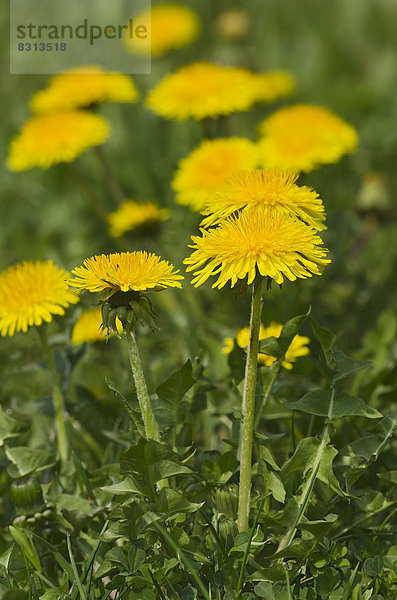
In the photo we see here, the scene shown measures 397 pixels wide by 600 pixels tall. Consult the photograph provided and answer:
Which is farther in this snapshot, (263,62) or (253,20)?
(253,20)

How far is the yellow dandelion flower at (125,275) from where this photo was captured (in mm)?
1314

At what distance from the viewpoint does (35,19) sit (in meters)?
5.32

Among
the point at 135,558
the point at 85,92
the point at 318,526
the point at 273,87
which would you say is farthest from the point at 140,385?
the point at 273,87

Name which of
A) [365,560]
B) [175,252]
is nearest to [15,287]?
[365,560]

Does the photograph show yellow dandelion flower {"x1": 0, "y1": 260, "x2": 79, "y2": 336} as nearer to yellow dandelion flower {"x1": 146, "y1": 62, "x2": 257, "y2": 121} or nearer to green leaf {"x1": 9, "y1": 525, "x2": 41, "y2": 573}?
green leaf {"x1": 9, "y1": 525, "x2": 41, "y2": 573}

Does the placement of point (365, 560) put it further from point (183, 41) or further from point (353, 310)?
point (183, 41)

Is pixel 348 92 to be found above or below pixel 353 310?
above

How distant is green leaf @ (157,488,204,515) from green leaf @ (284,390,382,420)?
0.31m

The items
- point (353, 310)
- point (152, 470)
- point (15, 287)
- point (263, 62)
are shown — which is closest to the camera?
point (152, 470)

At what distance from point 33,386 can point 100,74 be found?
1.40 m

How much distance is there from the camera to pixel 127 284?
1.31 metres

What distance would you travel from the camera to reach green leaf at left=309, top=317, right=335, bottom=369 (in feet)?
5.05

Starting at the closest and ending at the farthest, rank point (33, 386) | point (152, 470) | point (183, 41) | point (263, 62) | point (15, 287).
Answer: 1. point (152, 470)
2. point (15, 287)
3. point (33, 386)
4. point (183, 41)
5. point (263, 62)

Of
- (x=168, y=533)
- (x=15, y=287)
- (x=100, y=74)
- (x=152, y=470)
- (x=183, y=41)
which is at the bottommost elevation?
(x=168, y=533)
